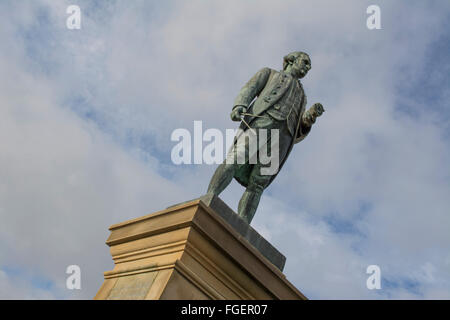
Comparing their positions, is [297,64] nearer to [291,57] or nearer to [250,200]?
[291,57]

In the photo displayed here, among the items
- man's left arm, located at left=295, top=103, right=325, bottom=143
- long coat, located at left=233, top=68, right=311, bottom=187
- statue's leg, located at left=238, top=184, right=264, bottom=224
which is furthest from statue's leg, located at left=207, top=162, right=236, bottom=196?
man's left arm, located at left=295, top=103, right=325, bottom=143

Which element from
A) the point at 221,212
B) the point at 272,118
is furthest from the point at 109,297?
the point at 272,118

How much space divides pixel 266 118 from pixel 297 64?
4.88 ft

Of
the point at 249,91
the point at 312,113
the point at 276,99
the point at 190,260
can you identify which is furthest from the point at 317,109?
the point at 190,260

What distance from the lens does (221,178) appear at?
5.87 meters

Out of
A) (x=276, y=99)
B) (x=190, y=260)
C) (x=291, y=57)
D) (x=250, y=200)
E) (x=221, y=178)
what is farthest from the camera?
(x=291, y=57)

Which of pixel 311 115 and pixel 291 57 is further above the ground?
pixel 291 57

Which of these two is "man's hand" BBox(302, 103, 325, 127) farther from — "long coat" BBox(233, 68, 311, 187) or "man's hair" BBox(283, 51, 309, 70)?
"man's hair" BBox(283, 51, 309, 70)

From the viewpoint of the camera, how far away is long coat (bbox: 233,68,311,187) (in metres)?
6.66

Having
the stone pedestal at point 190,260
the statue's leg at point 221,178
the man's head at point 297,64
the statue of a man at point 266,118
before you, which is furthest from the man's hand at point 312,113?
the stone pedestal at point 190,260

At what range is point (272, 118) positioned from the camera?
260 inches

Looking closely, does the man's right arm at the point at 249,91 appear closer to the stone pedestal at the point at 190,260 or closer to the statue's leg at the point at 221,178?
the statue's leg at the point at 221,178
